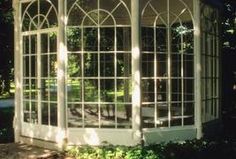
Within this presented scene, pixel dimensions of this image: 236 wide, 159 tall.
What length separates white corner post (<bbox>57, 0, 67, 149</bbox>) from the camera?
35.0 feet

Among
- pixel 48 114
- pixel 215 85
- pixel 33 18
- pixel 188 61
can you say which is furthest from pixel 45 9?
pixel 215 85

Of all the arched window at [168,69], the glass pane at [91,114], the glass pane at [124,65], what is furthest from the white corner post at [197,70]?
the glass pane at [124,65]

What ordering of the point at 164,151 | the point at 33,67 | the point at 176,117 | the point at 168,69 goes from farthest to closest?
the point at 33,67
the point at 176,117
the point at 168,69
the point at 164,151

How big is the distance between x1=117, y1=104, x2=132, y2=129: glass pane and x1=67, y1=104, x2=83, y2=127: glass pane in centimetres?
94

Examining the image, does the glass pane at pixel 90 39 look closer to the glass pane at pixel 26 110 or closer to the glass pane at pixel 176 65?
the glass pane at pixel 176 65

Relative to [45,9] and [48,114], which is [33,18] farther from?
[48,114]

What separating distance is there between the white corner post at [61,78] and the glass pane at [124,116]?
4.36ft

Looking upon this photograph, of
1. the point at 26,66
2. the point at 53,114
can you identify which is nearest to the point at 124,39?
the point at 26,66

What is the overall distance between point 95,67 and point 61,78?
5.04m

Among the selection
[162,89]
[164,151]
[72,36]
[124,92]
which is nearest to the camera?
[164,151]

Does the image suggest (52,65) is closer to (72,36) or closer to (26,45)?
(26,45)

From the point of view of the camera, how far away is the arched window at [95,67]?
422 inches

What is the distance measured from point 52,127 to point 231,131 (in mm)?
5884

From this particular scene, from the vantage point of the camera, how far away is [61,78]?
10.7 meters
